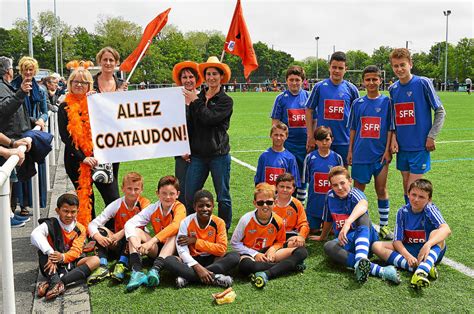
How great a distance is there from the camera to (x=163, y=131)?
5480 millimetres

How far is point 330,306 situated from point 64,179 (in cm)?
690

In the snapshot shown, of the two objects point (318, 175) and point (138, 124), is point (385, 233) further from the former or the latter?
point (138, 124)

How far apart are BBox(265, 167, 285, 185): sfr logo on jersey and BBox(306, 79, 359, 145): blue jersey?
0.85 m

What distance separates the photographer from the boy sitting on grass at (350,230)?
179 inches

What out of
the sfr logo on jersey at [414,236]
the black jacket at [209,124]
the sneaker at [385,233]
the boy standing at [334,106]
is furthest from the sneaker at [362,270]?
the boy standing at [334,106]

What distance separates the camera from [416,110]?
574cm

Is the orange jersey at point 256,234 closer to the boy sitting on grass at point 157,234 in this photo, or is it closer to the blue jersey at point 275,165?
the boy sitting on grass at point 157,234

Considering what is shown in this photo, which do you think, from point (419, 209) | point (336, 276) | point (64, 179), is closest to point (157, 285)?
point (336, 276)

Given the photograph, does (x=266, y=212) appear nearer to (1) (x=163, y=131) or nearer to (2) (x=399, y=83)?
(1) (x=163, y=131)

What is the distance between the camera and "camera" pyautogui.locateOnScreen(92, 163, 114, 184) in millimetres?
5379

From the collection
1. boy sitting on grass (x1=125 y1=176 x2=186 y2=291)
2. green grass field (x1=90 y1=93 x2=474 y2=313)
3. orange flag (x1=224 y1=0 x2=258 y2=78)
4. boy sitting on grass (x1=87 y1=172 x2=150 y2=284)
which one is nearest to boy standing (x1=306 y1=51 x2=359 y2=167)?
orange flag (x1=224 y1=0 x2=258 y2=78)

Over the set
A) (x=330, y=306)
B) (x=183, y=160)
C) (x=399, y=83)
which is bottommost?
(x=330, y=306)

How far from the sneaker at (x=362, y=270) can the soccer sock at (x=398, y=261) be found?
1.39 ft

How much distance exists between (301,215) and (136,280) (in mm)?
1904
